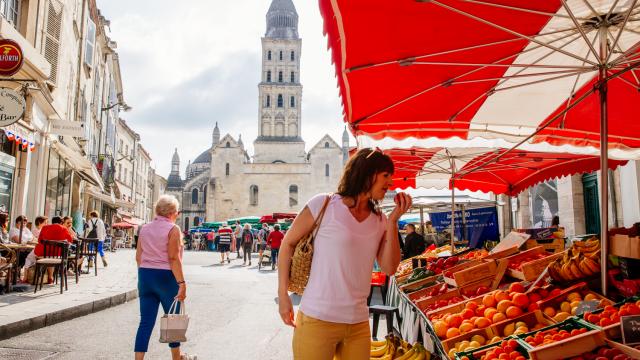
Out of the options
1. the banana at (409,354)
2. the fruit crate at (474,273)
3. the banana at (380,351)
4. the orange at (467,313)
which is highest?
the fruit crate at (474,273)

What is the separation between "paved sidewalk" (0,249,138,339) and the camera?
6434 millimetres

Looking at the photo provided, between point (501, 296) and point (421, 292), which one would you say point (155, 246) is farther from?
point (501, 296)

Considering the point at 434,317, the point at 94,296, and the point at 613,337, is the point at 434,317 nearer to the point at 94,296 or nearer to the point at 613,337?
the point at 613,337

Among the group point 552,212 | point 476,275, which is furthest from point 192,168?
point 476,275

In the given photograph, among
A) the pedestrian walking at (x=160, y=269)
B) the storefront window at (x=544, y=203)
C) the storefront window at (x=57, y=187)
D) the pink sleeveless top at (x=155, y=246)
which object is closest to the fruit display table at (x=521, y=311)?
the pedestrian walking at (x=160, y=269)

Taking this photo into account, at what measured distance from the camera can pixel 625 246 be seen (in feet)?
11.7

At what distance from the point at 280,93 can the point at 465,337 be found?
2623 inches

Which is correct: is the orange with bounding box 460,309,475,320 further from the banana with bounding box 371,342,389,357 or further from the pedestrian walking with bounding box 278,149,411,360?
the pedestrian walking with bounding box 278,149,411,360

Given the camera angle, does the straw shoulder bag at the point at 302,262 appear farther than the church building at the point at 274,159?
No

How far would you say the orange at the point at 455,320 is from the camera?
4.07 meters

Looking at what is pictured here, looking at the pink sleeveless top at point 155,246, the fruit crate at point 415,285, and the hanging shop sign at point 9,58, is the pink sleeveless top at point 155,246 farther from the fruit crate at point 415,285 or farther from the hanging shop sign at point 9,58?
the hanging shop sign at point 9,58

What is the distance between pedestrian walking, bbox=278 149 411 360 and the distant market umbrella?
46.1 inches

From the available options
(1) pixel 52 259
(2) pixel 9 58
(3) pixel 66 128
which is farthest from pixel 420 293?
(3) pixel 66 128

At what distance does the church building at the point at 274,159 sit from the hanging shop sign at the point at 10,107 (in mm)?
52361
